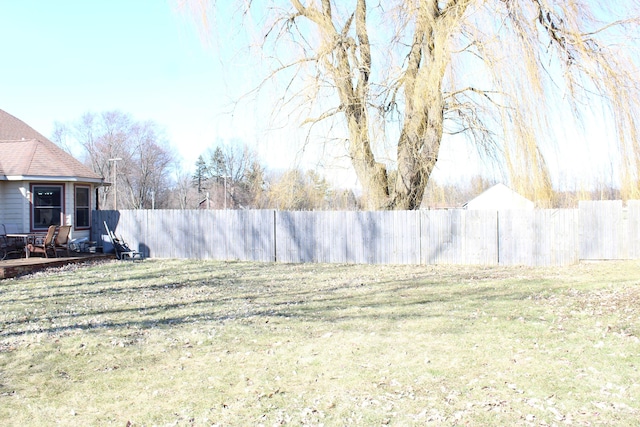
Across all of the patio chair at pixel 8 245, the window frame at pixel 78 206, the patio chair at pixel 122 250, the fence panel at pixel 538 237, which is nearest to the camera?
the fence panel at pixel 538 237

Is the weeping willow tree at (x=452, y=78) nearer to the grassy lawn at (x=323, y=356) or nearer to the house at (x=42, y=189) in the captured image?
the grassy lawn at (x=323, y=356)

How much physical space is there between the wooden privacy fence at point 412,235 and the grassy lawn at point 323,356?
4.03m

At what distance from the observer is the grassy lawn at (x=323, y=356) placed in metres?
3.89

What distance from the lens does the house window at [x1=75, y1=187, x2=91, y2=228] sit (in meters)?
16.5

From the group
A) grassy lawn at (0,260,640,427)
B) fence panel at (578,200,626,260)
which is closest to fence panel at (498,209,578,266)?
fence panel at (578,200,626,260)

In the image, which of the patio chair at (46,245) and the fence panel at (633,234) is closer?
the patio chair at (46,245)

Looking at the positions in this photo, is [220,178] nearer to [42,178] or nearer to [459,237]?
[42,178]

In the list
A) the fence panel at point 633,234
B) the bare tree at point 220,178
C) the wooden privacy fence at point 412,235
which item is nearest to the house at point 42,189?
the wooden privacy fence at point 412,235

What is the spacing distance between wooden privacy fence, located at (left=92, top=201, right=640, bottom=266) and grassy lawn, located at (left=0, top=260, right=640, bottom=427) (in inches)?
159

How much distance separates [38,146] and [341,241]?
1045cm

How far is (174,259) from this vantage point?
16000 millimetres

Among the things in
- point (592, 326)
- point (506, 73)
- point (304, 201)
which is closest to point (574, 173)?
point (506, 73)

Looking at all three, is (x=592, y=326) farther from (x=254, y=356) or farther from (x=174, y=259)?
(x=174, y=259)

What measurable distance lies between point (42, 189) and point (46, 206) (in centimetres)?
53
